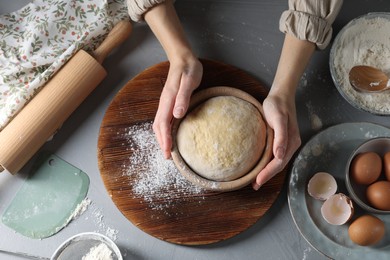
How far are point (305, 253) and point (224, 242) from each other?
21 centimetres

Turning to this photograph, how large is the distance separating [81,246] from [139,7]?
645 mm

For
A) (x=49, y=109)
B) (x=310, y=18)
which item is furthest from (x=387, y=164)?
(x=49, y=109)

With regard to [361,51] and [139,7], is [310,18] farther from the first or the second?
[139,7]

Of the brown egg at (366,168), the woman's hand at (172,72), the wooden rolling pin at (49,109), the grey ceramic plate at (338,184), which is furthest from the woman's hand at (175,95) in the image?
the brown egg at (366,168)

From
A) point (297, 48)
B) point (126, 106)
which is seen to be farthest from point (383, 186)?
point (126, 106)

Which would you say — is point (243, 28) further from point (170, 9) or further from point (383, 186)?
point (383, 186)

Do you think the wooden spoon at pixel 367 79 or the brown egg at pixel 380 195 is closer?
the brown egg at pixel 380 195

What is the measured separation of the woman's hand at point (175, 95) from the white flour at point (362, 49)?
0.39 metres

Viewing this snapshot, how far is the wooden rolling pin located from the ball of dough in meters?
0.32

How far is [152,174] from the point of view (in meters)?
1.12

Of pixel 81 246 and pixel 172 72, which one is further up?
pixel 172 72

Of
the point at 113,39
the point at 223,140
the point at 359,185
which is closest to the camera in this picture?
the point at 223,140

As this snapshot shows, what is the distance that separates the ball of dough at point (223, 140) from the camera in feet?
3.18

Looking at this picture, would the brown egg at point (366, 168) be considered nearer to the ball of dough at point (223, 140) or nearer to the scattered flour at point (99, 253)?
the ball of dough at point (223, 140)
